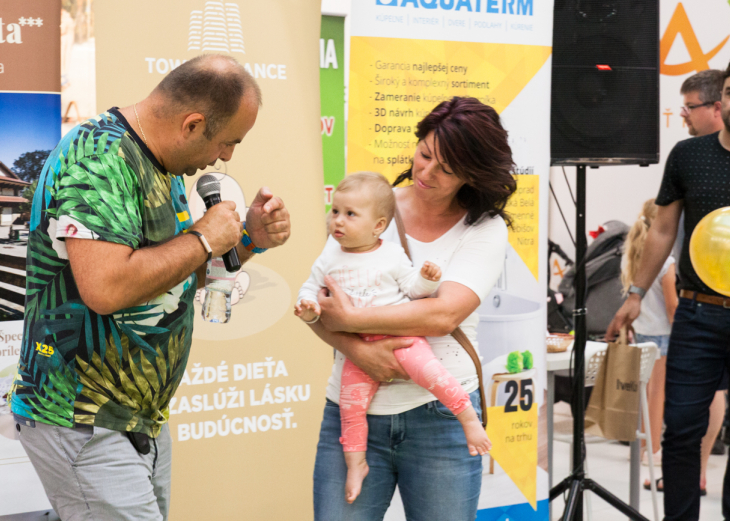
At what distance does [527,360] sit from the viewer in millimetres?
2986

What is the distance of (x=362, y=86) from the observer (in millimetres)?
2723

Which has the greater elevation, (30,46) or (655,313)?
(30,46)

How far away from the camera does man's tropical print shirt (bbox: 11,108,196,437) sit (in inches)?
52.1

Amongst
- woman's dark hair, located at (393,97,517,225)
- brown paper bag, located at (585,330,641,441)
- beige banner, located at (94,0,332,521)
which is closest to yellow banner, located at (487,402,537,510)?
brown paper bag, located at (585,330,641,441)

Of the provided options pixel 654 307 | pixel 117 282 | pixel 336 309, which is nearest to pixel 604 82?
pixel 336 309

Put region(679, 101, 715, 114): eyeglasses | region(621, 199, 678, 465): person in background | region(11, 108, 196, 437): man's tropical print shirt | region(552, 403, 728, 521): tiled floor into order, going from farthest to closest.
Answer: region(621, 199, 678, 465): person in background
region(679, 101, 715, 114): eyeglasses
region(552, 403, 728, 521): tiled floor
region(11, 108, 196, 437): man's tropical print shirt

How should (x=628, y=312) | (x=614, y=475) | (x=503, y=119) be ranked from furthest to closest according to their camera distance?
(x=614, y=475), (x=628, y=312), (x=503, y=119)

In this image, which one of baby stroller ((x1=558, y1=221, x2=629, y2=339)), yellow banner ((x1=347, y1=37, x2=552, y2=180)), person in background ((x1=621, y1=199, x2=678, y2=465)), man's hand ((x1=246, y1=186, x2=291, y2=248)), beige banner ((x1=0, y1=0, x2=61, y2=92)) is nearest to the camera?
man's hand ((x1=246, y1=186, x2=291, y2=248))

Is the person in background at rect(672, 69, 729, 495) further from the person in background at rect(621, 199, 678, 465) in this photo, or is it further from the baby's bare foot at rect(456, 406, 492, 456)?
the baby's bare foot at rect(456, 406, 492, 456)

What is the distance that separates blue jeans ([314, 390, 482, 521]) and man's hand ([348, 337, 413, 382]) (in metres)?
0.11

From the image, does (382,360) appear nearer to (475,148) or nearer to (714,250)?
(475,148)

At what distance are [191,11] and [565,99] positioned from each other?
1.62 meters

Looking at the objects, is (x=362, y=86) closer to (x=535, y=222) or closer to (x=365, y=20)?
(x=365, y=20)

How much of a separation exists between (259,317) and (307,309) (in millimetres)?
1113
